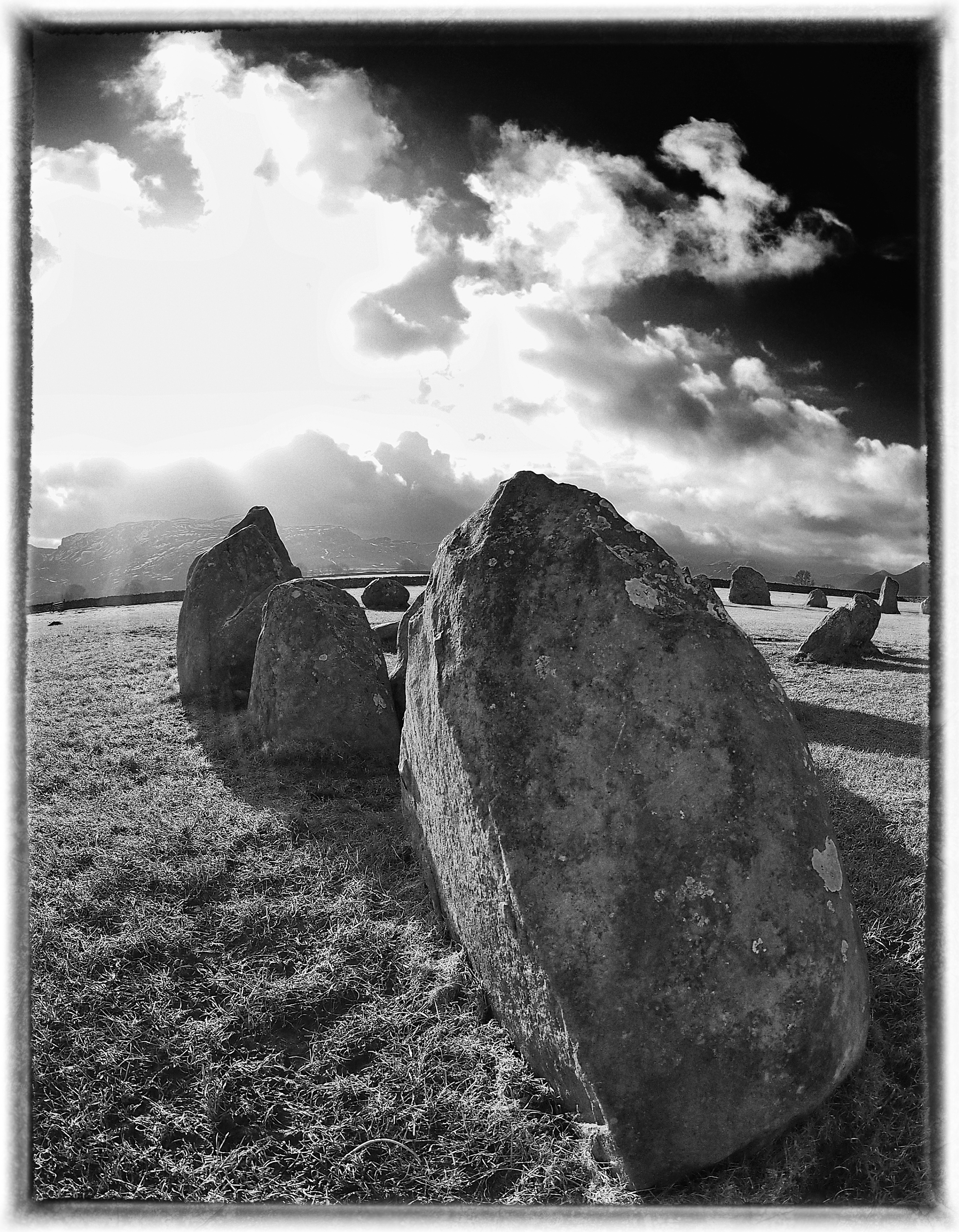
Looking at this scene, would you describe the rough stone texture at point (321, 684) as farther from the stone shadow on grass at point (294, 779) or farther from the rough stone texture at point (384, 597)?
the rough stone texture at point (384, 597)

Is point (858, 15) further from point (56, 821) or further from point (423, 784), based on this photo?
point (56, 821)

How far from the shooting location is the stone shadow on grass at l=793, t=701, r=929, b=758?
370 inches

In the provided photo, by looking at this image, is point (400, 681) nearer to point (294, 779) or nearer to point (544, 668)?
point (294, 779)

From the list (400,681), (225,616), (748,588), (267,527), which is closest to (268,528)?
(267,527)

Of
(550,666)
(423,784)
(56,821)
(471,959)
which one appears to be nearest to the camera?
(550,666)

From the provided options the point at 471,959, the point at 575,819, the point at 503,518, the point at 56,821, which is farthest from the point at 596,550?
the point at 56,821

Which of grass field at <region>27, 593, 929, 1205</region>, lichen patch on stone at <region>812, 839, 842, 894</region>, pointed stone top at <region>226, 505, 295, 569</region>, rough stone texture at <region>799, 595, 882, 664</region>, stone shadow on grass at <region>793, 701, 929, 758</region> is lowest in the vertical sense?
grass field at <region>27, 593, 929, 1205</region>

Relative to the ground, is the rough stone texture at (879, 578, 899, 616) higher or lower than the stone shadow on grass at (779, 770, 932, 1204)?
higher

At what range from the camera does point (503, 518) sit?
13.7 feet

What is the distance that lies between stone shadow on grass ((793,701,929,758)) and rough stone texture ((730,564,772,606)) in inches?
915

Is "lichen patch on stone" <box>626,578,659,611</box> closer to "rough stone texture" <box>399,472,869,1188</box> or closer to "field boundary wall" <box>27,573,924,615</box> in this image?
"rough stone texture" <box>399,472,869,1188</box>

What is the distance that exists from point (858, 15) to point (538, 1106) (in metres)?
5.27

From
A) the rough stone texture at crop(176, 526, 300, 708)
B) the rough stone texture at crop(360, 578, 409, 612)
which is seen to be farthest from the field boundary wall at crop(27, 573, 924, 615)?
the rough stone texture at crop(176, 526, 300, 708)

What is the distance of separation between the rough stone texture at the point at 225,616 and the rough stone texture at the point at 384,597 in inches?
523
